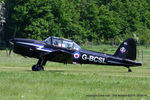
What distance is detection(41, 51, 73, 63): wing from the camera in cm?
2494

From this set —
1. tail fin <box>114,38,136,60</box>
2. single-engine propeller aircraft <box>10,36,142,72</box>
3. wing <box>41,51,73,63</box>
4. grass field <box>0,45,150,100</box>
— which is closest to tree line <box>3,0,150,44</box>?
tail fin <box>114,38,136,60</box>

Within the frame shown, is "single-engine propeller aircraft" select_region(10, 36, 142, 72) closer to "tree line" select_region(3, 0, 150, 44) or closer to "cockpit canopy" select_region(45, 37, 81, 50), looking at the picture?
"cockpit canopy" select_region(45, 37, 81, 50)

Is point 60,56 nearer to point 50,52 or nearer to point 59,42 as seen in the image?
point 50,52

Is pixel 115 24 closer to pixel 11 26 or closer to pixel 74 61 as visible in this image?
pixel 11 26

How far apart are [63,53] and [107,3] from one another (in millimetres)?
66358

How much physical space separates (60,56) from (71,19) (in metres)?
50.0

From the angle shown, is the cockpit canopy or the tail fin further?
the tail fin

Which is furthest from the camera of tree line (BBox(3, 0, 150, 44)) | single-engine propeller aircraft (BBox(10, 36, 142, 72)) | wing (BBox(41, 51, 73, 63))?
tree line (BBox(3, 0, 150, 44))

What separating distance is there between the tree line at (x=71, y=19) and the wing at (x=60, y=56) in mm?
43511

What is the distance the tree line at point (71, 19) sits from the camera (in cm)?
7106

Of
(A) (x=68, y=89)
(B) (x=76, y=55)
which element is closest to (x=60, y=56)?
(B) (x=76, y=55)

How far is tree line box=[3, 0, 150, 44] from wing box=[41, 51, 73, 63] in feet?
143

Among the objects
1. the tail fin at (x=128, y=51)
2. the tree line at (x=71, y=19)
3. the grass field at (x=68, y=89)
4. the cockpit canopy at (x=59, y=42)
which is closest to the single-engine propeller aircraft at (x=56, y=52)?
the cockpit canopy at (x=59, y=42)

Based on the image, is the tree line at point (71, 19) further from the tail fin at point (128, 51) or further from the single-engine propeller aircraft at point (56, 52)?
the single-engine propeller aircraft at point (56, 52)
